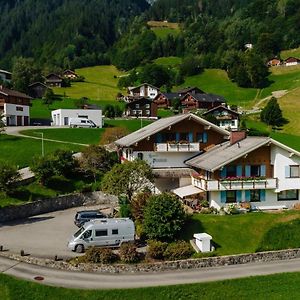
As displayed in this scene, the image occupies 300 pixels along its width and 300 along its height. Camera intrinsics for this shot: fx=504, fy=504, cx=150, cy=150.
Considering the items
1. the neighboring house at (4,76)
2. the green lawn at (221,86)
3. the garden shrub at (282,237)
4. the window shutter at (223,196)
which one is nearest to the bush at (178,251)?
the garden shrub at (282,237)

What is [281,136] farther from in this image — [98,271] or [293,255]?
[98,271]

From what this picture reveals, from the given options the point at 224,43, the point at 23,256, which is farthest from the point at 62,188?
the point at 224,43

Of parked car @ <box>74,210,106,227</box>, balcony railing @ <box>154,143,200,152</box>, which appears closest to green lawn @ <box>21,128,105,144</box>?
balcony railing @ <box>154,143,200,152</box>

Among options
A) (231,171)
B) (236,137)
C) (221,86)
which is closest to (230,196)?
(231,171)

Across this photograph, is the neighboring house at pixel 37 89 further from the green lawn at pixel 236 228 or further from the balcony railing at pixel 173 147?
the green lawn at pixel 236 228

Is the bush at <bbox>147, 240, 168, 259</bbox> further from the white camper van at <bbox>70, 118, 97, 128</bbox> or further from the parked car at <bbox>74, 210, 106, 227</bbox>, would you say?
the white camper van at <bbox>70, 118, 97, 128</bbox>

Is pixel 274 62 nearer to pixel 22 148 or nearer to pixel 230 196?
pixel 22 148
